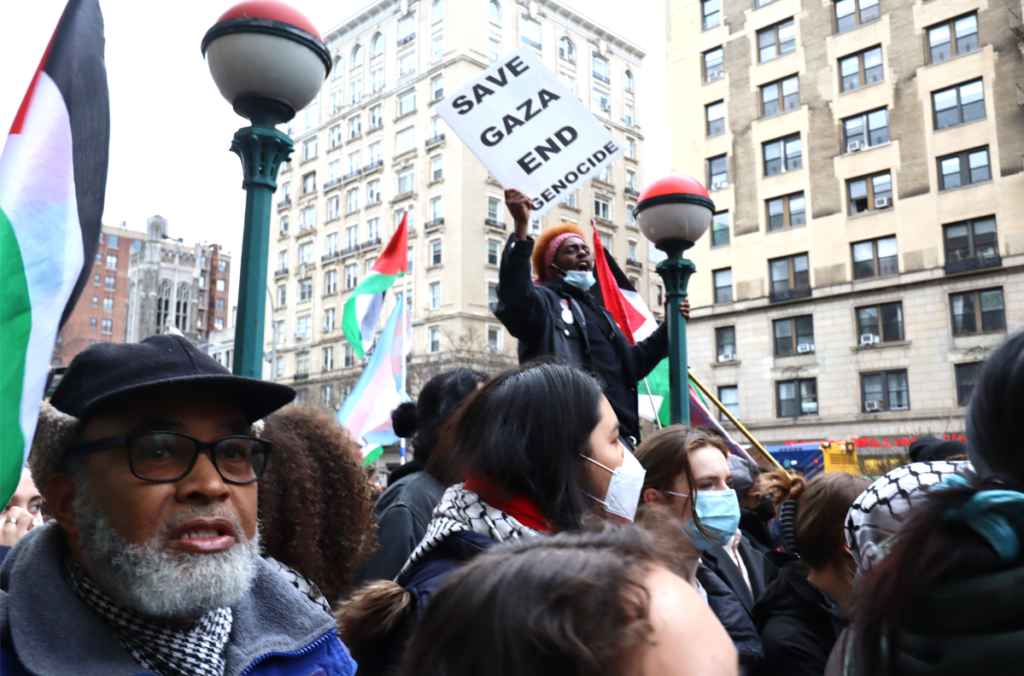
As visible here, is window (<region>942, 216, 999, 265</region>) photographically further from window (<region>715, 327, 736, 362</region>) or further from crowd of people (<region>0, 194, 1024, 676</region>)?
crowd of people (<region>0, 194, 1024, 676</region>)

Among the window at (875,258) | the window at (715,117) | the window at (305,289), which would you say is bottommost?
the window at (875,258)

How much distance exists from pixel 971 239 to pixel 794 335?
7.29m

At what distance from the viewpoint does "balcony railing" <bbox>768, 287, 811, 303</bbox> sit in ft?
109

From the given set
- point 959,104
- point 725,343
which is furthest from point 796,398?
point 959,104

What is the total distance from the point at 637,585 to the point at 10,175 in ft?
5.40

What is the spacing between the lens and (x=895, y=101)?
Result: 31.8 meters

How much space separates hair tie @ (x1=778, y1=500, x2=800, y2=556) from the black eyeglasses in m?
2.31

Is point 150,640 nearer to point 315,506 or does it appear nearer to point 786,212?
point 315,506

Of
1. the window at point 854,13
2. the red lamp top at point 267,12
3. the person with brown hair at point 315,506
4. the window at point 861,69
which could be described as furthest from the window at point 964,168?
the person with brown hair at point 315,506

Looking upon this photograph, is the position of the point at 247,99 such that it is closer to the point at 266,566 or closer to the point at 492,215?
the point at 266,566

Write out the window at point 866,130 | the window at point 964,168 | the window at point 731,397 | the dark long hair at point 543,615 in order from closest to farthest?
the dark long hair at point 543,615, the window at point 964,168, the window at point 866,130, the window at point 731,397

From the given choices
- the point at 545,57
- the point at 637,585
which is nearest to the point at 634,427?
the point at 637,585

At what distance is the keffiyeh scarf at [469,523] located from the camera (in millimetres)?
2406

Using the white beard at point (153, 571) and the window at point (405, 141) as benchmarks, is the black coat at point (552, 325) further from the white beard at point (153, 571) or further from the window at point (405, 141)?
the window at point (405, 141)
